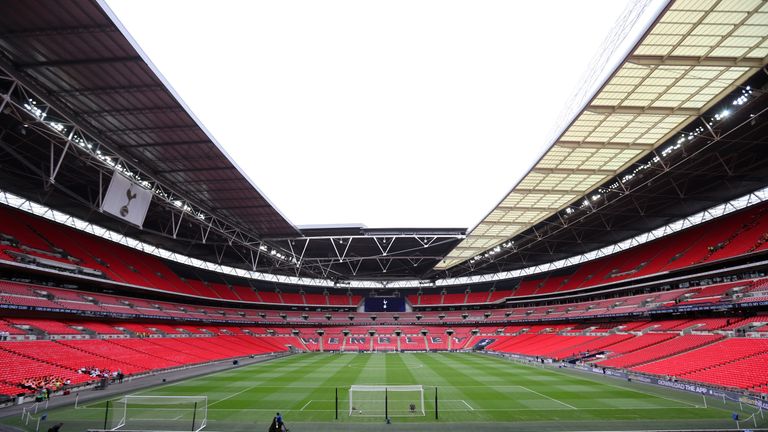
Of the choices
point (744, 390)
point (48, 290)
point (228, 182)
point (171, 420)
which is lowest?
point (171, 420)

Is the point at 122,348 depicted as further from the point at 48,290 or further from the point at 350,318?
the point at 350,318

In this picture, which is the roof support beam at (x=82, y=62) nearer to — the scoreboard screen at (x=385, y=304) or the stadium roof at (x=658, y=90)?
the stadium roof at (x=658, y=90)

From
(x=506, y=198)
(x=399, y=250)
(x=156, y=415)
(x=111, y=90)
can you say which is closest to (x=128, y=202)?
(x=111, y=90)

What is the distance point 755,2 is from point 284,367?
136ft

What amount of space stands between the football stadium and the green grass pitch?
228 millimetres

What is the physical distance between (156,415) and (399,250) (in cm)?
4071

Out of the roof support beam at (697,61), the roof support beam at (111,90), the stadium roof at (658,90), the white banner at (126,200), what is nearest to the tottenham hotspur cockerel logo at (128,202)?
the white banner at (126,200)

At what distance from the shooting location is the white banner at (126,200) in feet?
73.6

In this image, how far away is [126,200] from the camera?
77.6ft

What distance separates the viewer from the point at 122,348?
32750mm

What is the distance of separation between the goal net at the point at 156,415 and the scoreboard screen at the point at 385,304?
57609mm

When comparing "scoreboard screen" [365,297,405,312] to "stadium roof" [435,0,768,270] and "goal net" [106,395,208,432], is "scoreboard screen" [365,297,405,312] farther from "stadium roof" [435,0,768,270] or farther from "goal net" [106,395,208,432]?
"goal net" [106,395,208,432]

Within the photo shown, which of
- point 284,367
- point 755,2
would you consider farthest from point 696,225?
point 284,367

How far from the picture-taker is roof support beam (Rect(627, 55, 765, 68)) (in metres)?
16.7
